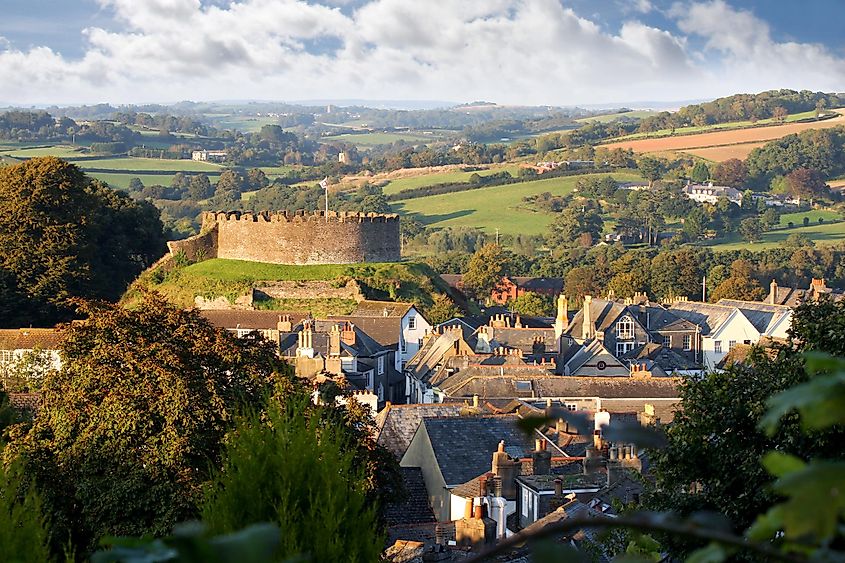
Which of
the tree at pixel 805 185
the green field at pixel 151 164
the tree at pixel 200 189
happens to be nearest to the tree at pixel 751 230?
the tree at pixel 805 185

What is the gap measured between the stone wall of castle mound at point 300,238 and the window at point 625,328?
15809 millimetres

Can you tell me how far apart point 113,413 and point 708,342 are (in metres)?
43.0

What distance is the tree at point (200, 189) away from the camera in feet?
490

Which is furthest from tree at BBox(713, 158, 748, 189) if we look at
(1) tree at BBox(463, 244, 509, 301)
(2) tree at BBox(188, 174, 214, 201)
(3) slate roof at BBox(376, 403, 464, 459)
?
Answer: (3) slate roof at BBox(376, 403, 464, 459)

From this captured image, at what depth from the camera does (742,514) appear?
38.2ft

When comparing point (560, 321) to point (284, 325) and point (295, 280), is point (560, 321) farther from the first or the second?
point (295, 280)

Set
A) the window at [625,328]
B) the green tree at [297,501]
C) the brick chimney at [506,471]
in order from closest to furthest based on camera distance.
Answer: the green tree at [297,501], the brick chimney at [506,471], the window at [625,328]

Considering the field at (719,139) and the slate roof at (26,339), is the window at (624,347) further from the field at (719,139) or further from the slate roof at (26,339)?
the field at (719,139)

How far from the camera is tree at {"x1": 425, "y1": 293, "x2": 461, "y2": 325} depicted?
56594mm

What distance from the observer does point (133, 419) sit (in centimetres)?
1470

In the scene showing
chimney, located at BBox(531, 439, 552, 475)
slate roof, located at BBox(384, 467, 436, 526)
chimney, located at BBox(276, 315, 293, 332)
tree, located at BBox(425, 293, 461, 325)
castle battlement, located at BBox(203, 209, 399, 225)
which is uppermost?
chimney, located at BBox(531, 439, 552, 475)

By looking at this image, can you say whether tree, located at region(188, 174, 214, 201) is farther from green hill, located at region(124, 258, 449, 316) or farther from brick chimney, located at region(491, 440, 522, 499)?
brick chimney, located at region(491, 440, 522, 499)

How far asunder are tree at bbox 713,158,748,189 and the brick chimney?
12275cm

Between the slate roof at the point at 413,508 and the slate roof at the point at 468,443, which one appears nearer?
the slate roof at the point at 413,508
